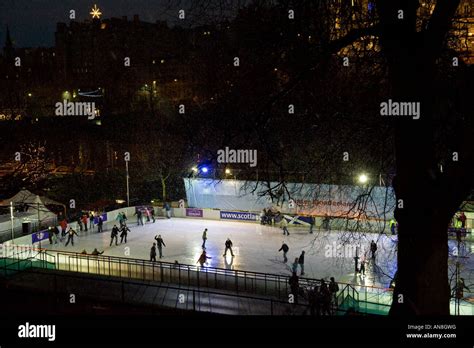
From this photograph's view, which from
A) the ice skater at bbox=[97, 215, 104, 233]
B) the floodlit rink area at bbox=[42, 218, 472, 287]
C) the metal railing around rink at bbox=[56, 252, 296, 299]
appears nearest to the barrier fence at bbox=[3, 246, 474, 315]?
the metal railing around rink at bbox=[56, 252, 296, 299]

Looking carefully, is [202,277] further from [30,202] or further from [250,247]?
[30,202]

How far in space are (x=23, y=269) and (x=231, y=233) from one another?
11.8 m

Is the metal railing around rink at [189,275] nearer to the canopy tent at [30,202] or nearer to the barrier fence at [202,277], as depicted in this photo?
the barrier fence at [202,277]

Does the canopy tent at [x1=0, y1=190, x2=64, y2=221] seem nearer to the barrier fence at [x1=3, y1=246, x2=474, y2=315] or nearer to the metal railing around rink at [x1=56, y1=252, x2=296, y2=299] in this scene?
the barrier fence at [x1=3, y1=246, x2=474, y2=315]

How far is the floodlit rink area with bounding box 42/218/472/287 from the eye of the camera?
60.3ft

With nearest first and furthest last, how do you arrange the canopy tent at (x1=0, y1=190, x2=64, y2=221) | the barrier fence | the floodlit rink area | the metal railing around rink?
the canopy tent at (x1=0, y1=190, x2=64, y2=221), the barrier fence, the metal railing around rink, the floodlit rink area

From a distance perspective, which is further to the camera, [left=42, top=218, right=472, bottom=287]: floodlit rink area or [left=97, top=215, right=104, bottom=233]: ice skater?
[left=97, top=215, right=104, bottom=233]: ice skater

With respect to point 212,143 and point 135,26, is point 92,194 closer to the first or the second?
point 212,143

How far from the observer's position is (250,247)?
2277 centimetres

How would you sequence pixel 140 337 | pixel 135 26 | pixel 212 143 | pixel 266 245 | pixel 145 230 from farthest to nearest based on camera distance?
pixel 135 26
pixel 145 230
pixel 266 245
pixel 212 143
pixel 140 337

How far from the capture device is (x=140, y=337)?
3279mm

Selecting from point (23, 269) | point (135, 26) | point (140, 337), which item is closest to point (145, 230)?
point (23, 269)

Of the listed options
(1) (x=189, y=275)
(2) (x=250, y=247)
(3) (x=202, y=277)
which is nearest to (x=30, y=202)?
(1) (x=189, y=275)

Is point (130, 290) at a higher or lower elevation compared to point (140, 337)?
lower
